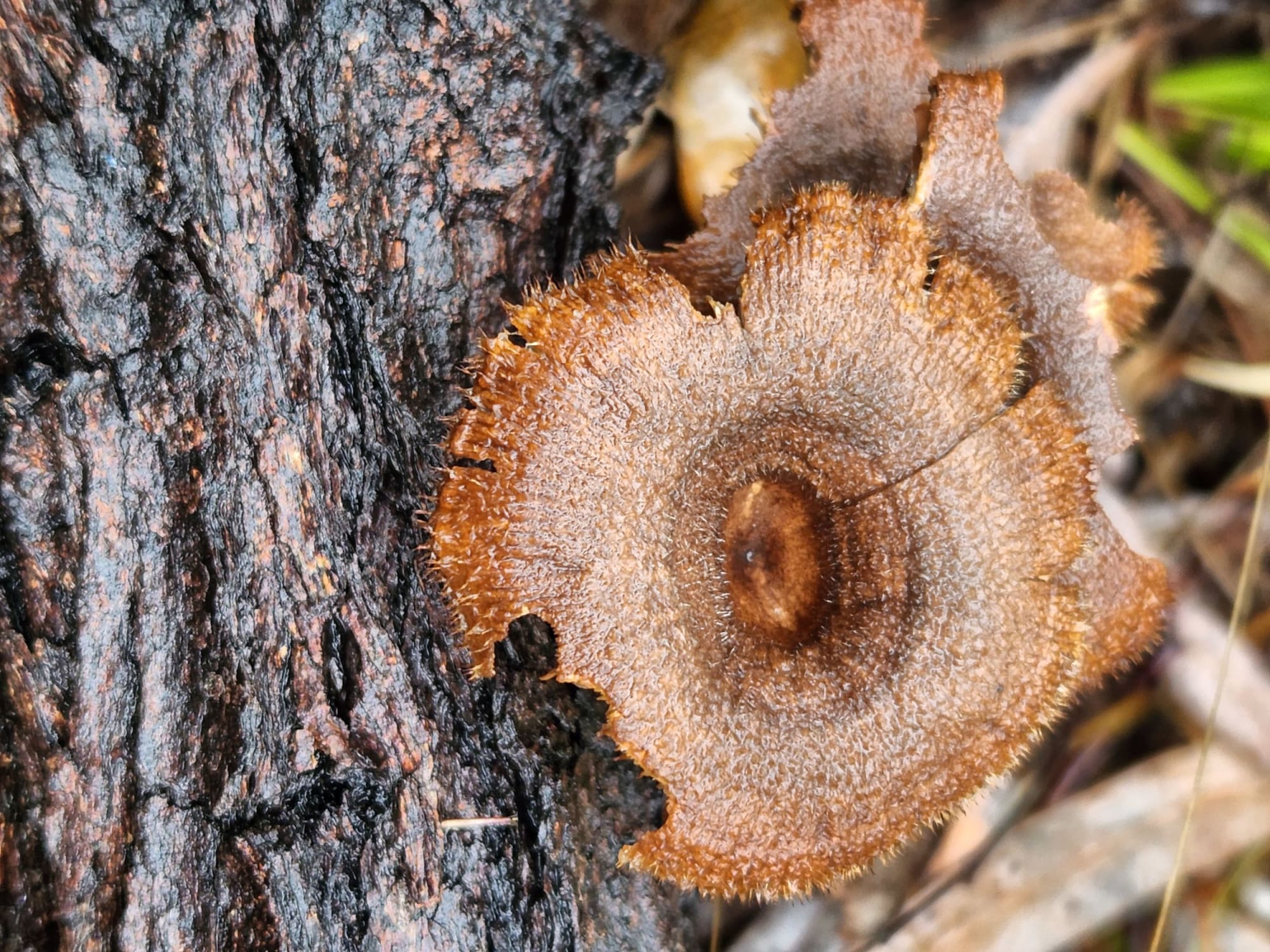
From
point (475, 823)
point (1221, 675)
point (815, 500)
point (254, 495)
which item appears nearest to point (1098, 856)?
point (1221, 675)

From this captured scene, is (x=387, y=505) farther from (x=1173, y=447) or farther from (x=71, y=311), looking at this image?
(x=1173, y=447)

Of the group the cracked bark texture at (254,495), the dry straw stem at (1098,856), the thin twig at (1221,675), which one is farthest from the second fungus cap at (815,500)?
the thin twig at (1221,675)

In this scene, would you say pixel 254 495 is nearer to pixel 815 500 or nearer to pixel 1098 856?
pixel 815 500

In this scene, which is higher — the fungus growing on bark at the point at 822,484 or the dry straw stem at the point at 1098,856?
the fungus growing on bark at the point at 822,484

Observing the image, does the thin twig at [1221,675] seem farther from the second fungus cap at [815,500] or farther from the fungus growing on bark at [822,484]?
the second fungus cap at [815,500]

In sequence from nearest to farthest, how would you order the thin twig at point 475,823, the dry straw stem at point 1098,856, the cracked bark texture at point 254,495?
the cracked bark texture at point 254,495, the thin twig at point 475,823, the dry straw stem at point 1098,856

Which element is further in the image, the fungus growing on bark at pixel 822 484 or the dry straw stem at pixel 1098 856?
the dry straw stem at pixel 1098 856

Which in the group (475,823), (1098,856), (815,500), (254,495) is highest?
(254,495)
